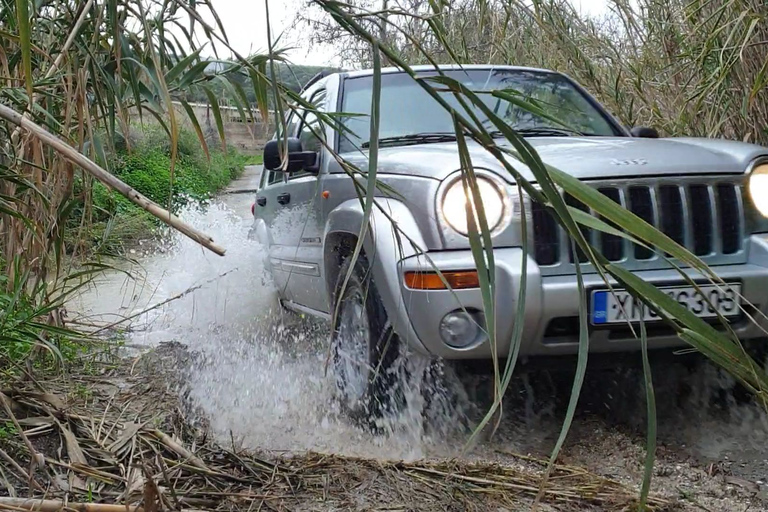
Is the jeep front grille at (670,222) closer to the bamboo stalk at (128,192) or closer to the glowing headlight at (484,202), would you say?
the glowing headlight at (484,202)

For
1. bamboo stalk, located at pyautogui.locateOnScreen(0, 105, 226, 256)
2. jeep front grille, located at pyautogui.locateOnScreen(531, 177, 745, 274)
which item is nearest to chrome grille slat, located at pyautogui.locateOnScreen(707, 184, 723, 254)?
jeep front grille, located at pyautogui.locateOnScreen(531, 177, 745, 274)

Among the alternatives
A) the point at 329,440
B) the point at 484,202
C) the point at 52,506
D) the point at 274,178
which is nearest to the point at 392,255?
the point at 484,202

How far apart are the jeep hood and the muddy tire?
448 millimetres

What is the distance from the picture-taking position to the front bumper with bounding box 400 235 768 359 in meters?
2.79

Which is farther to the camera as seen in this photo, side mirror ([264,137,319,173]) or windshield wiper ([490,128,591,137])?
windshield wiper ([490,128,591,137])

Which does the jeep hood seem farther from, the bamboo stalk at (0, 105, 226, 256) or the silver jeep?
the bamboo stalk at (0, 105, 226, 256)

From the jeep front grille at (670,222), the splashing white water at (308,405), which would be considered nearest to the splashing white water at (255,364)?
the splashing white water at (308,405)

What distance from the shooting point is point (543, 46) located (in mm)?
6102

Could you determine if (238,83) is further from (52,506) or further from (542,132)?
(542,132)

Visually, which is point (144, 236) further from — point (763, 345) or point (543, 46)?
point (763, 345)

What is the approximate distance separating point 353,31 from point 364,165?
88.6 inches

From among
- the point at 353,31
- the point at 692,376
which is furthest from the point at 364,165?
the point at 353,31

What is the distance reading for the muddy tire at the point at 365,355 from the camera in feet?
10.3

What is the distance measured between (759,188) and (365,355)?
1637mm
